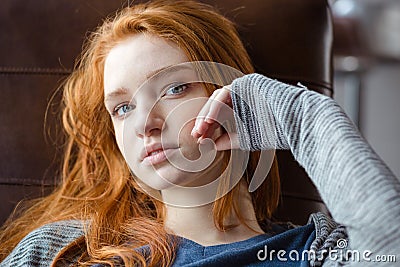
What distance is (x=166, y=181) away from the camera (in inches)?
40.1

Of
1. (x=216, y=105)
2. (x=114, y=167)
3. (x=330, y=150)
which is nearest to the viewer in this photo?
(x=330, y=150)

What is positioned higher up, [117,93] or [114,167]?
[117,93]

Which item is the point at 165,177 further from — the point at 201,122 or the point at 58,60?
the point at 58,60

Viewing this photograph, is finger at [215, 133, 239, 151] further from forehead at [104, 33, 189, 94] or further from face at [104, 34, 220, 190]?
forehead at [104, 33, 189, 94]

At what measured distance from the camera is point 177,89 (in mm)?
1020

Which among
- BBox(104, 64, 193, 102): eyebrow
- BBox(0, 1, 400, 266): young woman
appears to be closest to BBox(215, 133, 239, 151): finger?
BBox(0, 1, 400, 266): young woman

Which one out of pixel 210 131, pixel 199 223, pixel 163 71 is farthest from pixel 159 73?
pixel 199 223

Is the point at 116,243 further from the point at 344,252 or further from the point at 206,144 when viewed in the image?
the point at 344,252

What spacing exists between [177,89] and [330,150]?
0.89 feet

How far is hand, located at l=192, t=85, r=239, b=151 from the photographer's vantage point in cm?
98

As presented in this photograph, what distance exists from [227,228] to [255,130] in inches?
6.6

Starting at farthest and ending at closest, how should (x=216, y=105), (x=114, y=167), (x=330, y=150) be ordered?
(x=114, y=167), (x=216, y=105), (x=330, y=150)

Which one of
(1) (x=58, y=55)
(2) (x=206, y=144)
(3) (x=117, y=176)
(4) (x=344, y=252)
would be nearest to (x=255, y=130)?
(2) (x=206, y=144)

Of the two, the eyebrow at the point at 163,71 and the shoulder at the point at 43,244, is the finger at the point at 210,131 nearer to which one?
the eyebrow at the point at 163,71
